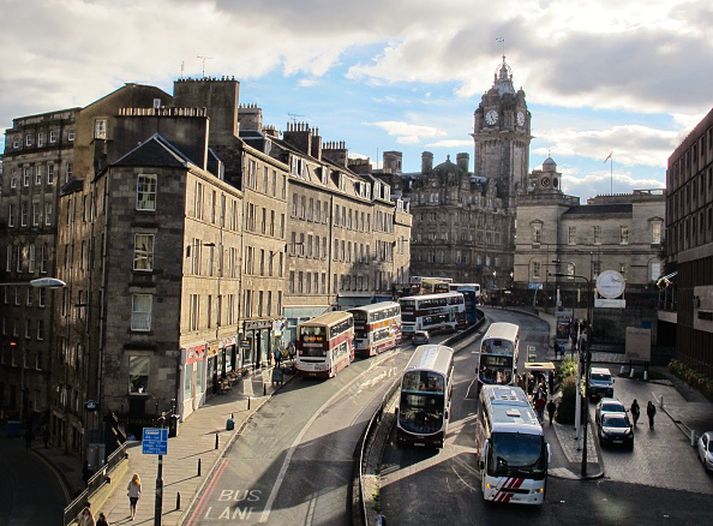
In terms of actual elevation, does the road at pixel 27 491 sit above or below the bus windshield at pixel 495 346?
below

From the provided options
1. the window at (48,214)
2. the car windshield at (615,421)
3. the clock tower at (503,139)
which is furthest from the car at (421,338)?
the clock tower at (503,139)

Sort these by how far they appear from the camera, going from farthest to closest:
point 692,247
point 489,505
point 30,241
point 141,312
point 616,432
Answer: point 30,241, point 692,247, point 141,312, point 616,432, point 489,505

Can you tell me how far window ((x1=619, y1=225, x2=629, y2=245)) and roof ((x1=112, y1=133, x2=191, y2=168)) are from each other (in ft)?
254

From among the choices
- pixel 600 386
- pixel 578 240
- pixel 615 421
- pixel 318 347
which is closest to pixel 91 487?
pixel 615 421

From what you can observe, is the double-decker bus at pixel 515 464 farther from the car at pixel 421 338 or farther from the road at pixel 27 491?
the car at pixel 421 338

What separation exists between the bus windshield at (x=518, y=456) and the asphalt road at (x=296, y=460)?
5.58 metres

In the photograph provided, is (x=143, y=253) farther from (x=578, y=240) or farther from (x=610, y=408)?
(x=578, y=240)

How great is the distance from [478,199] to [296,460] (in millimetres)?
112059

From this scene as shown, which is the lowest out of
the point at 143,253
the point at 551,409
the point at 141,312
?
the point at 551,409

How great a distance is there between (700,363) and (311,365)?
26.6 metres

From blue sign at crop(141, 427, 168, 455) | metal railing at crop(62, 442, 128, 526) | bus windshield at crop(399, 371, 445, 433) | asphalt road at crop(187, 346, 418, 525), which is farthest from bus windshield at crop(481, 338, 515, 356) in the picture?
blue sign at crop(141, 427, 168, 455)

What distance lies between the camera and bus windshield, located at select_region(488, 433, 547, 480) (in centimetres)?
2939

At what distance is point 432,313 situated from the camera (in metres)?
76.4

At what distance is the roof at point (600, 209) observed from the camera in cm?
10912
